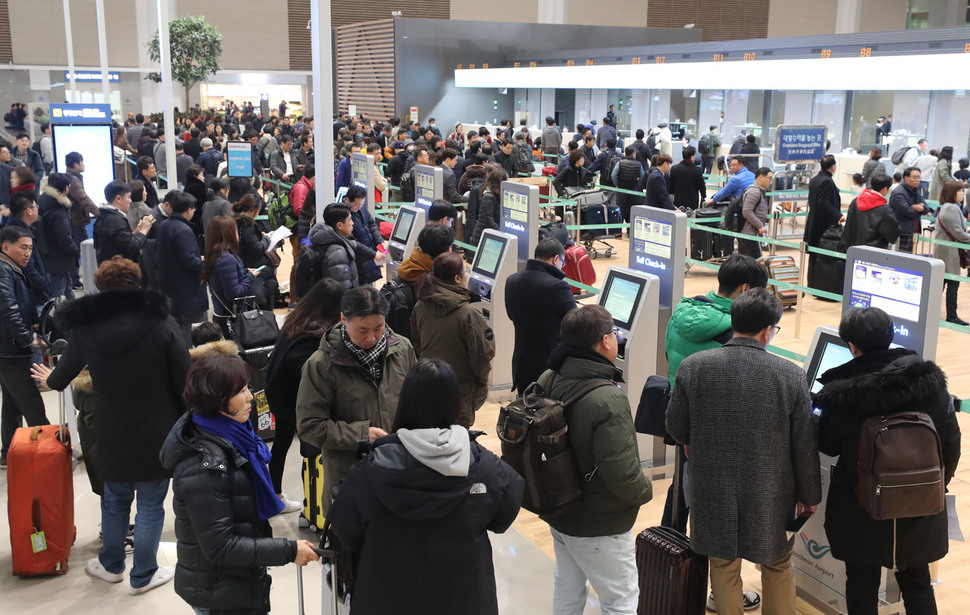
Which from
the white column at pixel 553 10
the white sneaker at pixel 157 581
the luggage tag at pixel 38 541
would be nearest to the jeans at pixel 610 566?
the white sneaker at pixel 157 581

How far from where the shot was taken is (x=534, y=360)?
4.89 metres

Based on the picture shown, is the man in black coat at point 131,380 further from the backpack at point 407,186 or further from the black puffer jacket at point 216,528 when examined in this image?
the backpack at point 407,186

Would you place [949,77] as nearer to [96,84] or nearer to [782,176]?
[782,176]

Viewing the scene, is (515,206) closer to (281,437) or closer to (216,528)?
(281,437)

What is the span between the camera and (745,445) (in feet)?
9.94

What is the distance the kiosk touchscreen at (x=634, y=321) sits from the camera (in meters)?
4.95

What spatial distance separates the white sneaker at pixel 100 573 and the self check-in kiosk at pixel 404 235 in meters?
3.75

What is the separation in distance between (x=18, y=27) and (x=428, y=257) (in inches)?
1197

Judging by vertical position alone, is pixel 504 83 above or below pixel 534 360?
above

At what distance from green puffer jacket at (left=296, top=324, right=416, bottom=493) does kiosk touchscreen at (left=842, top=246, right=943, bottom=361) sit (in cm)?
198

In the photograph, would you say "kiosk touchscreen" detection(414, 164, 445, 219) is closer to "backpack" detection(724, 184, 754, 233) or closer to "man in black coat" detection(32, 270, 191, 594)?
"backpack" detection(724, 184, 754, 233)

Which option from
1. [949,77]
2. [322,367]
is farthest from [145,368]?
[949,77]

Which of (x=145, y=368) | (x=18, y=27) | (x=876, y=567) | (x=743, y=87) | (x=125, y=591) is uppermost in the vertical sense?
(x=18, y=27)

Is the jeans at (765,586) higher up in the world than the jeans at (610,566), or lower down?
lower down
